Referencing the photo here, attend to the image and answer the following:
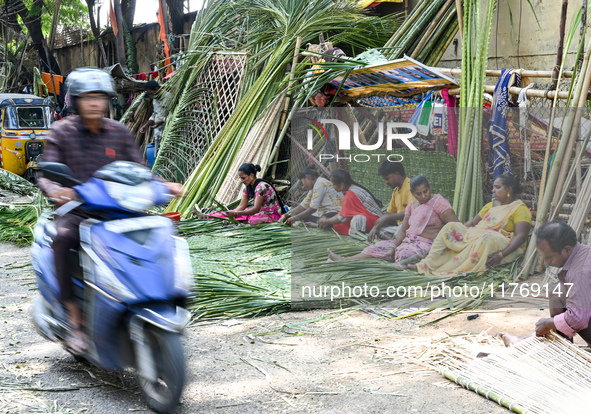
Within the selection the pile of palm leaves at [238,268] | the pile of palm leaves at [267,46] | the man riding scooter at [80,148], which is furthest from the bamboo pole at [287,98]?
the man riding scooter at [80,148]

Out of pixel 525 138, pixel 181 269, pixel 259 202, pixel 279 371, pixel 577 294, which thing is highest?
pixel 525 138

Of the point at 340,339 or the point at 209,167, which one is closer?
the point at 340,339

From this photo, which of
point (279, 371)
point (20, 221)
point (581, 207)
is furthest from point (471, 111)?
point (20, 221)

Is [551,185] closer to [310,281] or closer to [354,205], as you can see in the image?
[354,205]

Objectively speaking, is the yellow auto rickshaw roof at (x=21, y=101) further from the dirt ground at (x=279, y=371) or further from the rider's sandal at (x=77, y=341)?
the rider's sandal at (x=77, y=341)

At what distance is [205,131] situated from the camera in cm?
828

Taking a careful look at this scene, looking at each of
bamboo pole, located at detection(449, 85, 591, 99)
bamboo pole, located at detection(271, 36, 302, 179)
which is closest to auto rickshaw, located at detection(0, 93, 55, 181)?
bamboo pole, located at detection(271, 36, 302, 179)

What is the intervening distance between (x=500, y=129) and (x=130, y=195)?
2563 mm

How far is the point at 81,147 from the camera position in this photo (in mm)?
2918

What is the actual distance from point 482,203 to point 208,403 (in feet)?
7.07

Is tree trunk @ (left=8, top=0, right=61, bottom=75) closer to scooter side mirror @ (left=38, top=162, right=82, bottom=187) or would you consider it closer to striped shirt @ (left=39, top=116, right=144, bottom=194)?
striped shirt @ (left=39, top=116, right=144, bottom=194)

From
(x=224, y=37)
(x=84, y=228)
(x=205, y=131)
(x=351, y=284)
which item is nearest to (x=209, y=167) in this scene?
(x=205, y=131)

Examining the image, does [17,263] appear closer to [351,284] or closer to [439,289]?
[351,284]

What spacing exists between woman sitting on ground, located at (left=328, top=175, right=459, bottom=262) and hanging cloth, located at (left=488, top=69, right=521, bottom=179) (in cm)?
40
